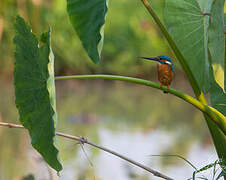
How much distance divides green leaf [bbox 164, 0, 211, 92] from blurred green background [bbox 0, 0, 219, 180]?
35 cm

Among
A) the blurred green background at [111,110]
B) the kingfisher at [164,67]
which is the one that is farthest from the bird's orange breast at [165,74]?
the blurred green background at [111,110]

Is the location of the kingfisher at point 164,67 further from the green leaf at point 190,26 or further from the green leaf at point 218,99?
the green leaf at point 218,99

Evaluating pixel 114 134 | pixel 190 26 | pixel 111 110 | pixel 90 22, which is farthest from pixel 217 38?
pixel 111 110

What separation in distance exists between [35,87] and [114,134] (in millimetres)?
1891

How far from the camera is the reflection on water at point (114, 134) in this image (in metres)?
1.69

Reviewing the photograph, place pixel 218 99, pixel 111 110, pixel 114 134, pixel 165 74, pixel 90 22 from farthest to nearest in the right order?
1. pixel 111 110
2. pixel 114 134
3. pixel 218 99
4. pixel 165 74
5. pixel 90 22

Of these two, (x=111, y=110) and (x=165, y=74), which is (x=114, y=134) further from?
(x=165, y=74)

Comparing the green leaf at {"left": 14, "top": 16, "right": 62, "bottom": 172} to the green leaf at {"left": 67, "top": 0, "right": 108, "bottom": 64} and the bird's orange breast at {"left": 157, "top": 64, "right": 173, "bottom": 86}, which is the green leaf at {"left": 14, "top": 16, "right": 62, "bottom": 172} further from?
the bird's orange breast at {"left": 157, "top": 64, "right": 173, "bottom": 86}

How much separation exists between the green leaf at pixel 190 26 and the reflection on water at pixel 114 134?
1.00 ft

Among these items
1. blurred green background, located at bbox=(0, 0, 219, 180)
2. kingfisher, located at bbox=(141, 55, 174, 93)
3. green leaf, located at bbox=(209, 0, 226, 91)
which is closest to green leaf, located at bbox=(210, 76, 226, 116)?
green leaf, located at bbox=(209, 0, 226, 91)

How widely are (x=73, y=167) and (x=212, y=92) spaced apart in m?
0.89

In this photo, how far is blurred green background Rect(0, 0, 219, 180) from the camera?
1800 millimetres

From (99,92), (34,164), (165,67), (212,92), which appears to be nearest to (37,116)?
(165,67)

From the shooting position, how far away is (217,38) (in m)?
0.82
